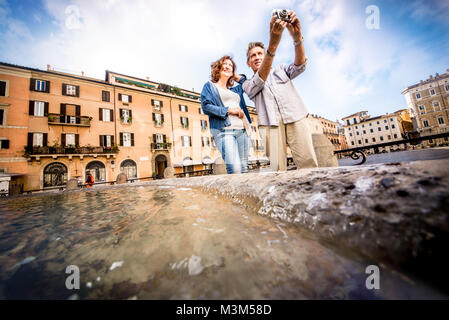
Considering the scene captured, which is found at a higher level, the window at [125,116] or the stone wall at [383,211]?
the window at [125,116]

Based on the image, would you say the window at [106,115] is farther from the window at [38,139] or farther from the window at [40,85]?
the window at [38,139]

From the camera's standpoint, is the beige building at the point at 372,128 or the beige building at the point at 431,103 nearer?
the beige building at the point at 431,103

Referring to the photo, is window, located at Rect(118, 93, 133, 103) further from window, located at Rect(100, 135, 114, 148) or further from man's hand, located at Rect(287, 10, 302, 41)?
man's hand, located at Rect(287, 10, 302, 41)

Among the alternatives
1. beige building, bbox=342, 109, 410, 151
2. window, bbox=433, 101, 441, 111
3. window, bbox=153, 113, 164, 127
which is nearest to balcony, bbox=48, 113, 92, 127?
window, bbox=153, 113, 164, 127

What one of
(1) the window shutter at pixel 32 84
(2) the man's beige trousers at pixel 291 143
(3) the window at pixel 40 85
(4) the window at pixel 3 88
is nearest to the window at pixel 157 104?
(3) the window at pixel 40 85

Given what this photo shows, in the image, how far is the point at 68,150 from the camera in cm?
1366

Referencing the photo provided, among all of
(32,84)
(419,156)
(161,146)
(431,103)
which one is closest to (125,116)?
(161,146)

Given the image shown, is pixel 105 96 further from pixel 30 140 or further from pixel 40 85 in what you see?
pixel 30 140

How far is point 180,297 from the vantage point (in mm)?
435

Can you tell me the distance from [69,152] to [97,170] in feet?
7.94

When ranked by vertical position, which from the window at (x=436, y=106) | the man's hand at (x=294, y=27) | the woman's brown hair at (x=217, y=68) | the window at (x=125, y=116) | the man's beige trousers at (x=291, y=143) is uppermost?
the window at (x=436, y=106)

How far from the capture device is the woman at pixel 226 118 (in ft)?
8.04

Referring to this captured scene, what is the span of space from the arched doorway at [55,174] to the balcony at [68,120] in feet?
11.3

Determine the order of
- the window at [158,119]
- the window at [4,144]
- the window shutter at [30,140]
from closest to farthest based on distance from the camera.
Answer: the window at [4,144], the window shutter at [30,140], the window at [158,119]
